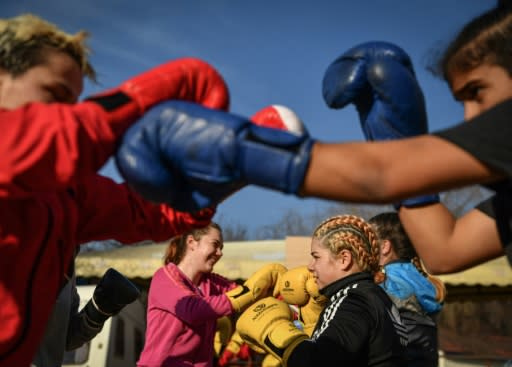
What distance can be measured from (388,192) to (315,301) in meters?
2.40

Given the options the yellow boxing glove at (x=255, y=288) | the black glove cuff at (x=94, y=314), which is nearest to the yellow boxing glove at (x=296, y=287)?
the yellow boxing glove at (x=255, y=288)

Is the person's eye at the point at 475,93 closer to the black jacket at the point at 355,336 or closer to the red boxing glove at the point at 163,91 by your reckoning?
the red boxing glove at the point at 163,91

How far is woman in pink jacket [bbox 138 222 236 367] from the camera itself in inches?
113

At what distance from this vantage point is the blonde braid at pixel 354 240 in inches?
84.4

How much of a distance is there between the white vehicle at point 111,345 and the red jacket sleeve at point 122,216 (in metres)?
3.11

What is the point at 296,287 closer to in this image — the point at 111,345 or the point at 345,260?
the point at 345,260

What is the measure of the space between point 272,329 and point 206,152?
1.20m

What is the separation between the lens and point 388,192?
99 centimetres

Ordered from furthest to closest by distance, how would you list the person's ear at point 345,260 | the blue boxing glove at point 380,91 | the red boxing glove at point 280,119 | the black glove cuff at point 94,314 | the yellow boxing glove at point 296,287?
the yellow boxing glove at point 296,287 < the black glove cuff at point 94,314 < the person's ear at point 345,260 < the blue boxing glove at point 380,91 < the red boxing glove at point 280,119

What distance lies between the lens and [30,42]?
1243 millimetres

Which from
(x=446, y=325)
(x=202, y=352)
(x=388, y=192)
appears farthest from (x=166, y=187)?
(x=446, y=325)

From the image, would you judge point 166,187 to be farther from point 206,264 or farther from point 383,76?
point 206,264

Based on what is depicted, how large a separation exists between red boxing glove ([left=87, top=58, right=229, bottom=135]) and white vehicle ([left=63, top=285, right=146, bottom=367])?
3760 millimetres

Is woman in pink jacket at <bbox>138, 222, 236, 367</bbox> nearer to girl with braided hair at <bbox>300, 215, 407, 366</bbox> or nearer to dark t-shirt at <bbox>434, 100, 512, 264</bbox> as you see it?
girl with braided hair at <bbox>300, 215, 407, 366</bbox>
